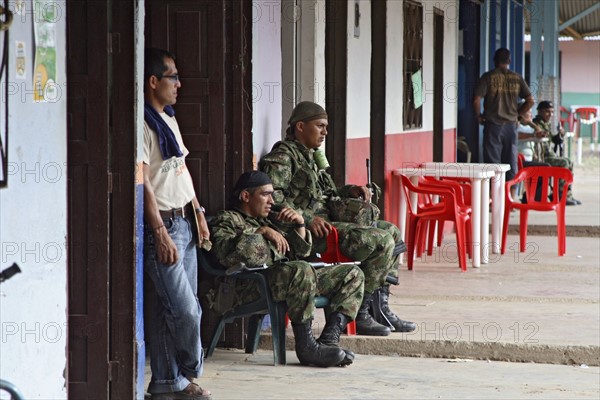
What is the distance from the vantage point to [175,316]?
585 centimetres

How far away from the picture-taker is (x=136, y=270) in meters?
5.52

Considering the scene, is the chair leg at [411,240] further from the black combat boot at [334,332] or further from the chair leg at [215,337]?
the chair leg at [215,337]

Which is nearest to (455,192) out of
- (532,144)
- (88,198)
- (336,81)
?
(336,81)

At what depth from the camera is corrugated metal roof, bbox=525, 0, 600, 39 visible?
92.8 feet

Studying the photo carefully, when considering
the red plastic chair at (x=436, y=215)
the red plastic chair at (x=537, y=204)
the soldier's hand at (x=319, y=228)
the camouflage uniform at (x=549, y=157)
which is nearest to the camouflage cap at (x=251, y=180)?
the soldier's hand at (x=319, y=228)

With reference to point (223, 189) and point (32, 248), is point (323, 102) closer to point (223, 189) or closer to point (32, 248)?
point (223, 189)

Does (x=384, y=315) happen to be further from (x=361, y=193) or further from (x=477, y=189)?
(x=477, y=189)

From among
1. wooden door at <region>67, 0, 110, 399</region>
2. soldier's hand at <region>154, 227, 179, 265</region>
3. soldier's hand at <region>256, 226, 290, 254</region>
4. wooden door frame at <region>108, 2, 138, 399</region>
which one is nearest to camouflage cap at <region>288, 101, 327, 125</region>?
soldier's hand at <region>256, 226, 290, 254</region>

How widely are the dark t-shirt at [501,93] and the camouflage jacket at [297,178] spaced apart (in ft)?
21.8

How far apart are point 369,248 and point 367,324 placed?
528 mm

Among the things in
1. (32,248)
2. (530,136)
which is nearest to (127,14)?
(32,248)

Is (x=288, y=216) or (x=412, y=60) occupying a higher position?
(x=412, y=60)

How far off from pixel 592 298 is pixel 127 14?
16.4 ft

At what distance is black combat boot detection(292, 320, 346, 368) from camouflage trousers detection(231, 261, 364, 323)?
0.48 feet
